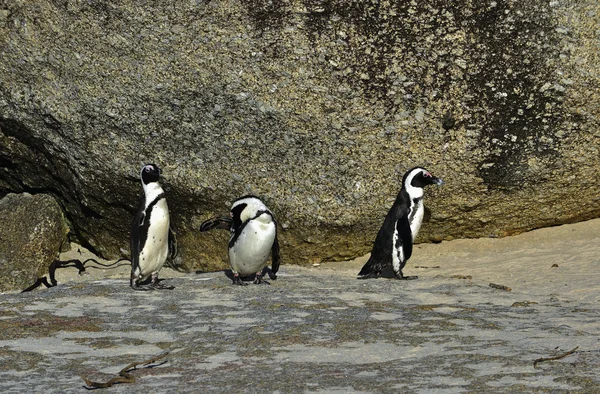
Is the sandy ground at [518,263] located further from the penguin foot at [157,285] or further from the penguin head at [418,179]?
the penguin foot at [157,285]

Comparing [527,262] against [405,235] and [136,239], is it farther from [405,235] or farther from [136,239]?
[136,239]

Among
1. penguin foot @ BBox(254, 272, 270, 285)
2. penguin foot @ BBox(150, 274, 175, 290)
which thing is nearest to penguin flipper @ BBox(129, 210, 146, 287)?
penguin foot @ BBox(150, 274, 175, 290)

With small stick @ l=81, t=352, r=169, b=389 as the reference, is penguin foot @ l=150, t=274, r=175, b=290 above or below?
above

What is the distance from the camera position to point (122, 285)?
6.99 m

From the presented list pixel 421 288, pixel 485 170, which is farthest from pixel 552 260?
pixel 421 288

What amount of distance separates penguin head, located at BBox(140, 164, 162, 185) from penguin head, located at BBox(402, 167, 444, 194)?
2.06 metres

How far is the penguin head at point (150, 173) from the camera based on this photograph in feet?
23.8

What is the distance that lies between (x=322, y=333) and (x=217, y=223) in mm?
2952

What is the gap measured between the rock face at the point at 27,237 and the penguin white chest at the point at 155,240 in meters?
2.14

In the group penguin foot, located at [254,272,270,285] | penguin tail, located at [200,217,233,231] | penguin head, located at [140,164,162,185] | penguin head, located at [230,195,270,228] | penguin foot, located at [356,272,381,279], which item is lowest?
penguin foot, located at [356,272,381,279]

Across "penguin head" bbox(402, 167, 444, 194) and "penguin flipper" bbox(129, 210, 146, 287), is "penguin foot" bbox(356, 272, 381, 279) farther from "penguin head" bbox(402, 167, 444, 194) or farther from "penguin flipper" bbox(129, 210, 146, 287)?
"penguin flipper" bbox(129, 210, 146, 287)

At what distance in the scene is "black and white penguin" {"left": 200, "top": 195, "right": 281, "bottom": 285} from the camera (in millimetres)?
7035

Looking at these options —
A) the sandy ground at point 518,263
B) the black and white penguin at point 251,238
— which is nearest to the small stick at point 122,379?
the black and white penguin at point 251,238

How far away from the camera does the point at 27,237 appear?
29.5 feet
